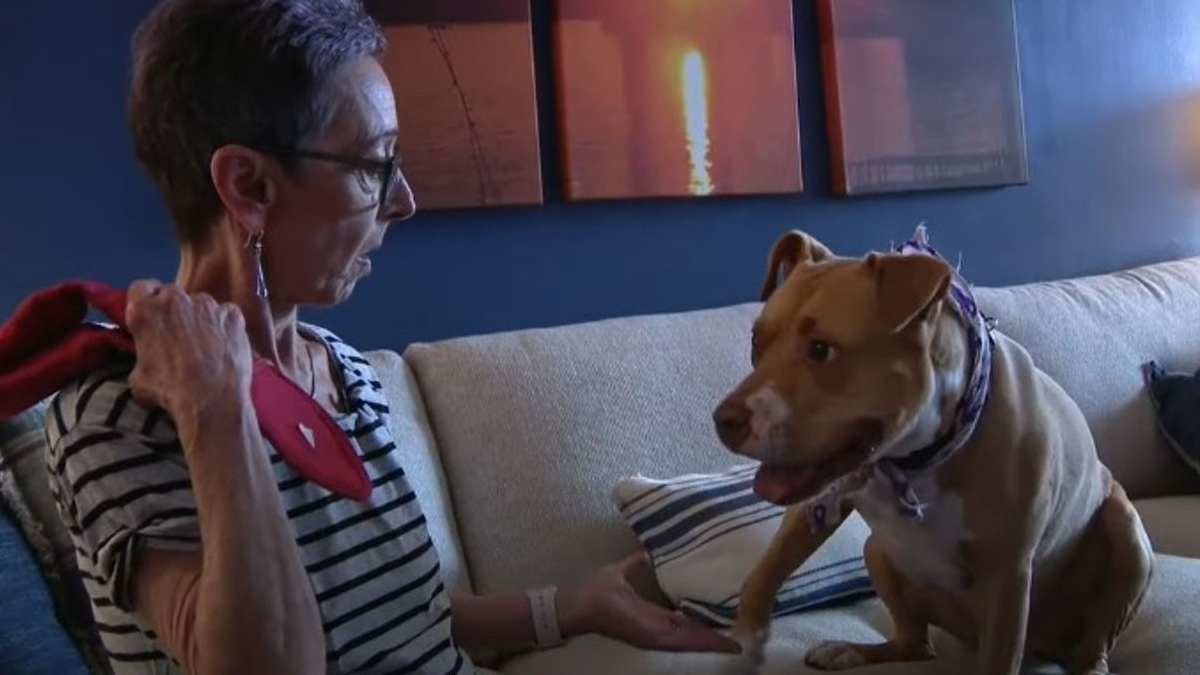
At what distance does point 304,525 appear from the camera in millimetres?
1210

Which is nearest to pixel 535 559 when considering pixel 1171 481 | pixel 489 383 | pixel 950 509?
pixel 489 383

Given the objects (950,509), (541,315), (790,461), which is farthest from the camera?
(541,315)

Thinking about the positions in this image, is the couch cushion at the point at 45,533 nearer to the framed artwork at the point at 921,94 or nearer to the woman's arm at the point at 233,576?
the woman's arm at the point at 233,576

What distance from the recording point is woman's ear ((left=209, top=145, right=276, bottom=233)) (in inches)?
47.4

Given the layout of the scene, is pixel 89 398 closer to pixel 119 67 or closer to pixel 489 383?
pixel 489 383

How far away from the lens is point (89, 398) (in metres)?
1.10

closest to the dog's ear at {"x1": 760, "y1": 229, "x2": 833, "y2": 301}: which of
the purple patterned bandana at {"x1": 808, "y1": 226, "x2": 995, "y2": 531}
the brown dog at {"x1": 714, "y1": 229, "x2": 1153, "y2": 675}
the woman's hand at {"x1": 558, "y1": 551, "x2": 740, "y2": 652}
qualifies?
the brown dog at {"x1": 714, "y1": 229, "x2": 1153, "y2": 675}

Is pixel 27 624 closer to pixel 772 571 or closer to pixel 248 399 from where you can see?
pixel 248 399

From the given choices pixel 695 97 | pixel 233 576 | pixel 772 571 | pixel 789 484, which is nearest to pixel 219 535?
pixel 233 576

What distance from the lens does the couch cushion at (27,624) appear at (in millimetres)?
1478

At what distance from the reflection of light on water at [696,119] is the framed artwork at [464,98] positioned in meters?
0.36

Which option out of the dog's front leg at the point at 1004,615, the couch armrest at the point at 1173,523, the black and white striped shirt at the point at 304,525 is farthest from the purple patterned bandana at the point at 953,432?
the couch armrest at the point at 1173,523

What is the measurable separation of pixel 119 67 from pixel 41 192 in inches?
10.3

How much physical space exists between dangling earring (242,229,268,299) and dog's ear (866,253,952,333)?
A: 0.61 metres
